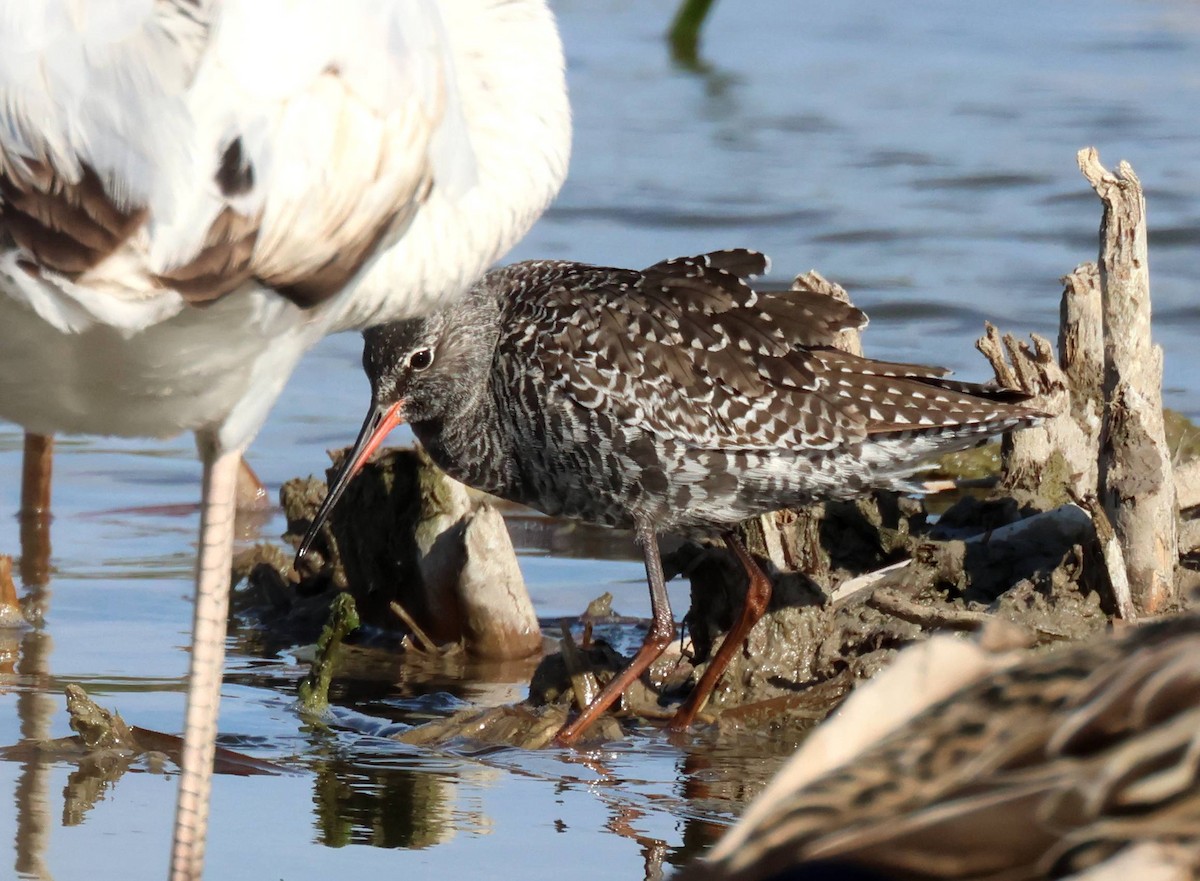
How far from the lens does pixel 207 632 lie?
4590 millimetres

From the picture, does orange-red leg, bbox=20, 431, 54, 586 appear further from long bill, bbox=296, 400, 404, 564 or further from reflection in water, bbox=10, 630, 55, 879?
long bill, bbox=296, 400, 404, 564

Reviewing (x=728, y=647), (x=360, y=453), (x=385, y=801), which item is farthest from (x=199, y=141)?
(x=360, y=453)

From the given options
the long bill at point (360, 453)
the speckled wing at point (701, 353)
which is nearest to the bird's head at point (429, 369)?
the long bill at point (360, 453)

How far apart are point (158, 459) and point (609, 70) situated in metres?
8.37

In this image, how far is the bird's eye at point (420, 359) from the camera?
6.81 meters

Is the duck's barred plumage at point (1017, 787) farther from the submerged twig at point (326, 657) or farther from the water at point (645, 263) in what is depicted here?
the submerged twig at point (326, 657)

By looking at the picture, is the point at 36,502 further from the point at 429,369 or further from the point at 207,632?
the point at 207,632

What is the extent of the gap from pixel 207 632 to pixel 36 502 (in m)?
3.47

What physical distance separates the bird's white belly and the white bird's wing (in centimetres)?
14

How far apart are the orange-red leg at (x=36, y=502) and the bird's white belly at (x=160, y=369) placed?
10.1 feet

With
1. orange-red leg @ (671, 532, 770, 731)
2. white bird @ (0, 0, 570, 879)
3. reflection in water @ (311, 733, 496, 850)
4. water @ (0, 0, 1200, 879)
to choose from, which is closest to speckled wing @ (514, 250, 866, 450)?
orange-red leg @ (671, 532, 770, 731)

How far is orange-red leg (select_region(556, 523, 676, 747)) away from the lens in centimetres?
591

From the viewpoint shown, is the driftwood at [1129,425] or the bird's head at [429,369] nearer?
the driftwood at [1129,425]

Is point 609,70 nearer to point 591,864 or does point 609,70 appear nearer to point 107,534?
point 107,534
